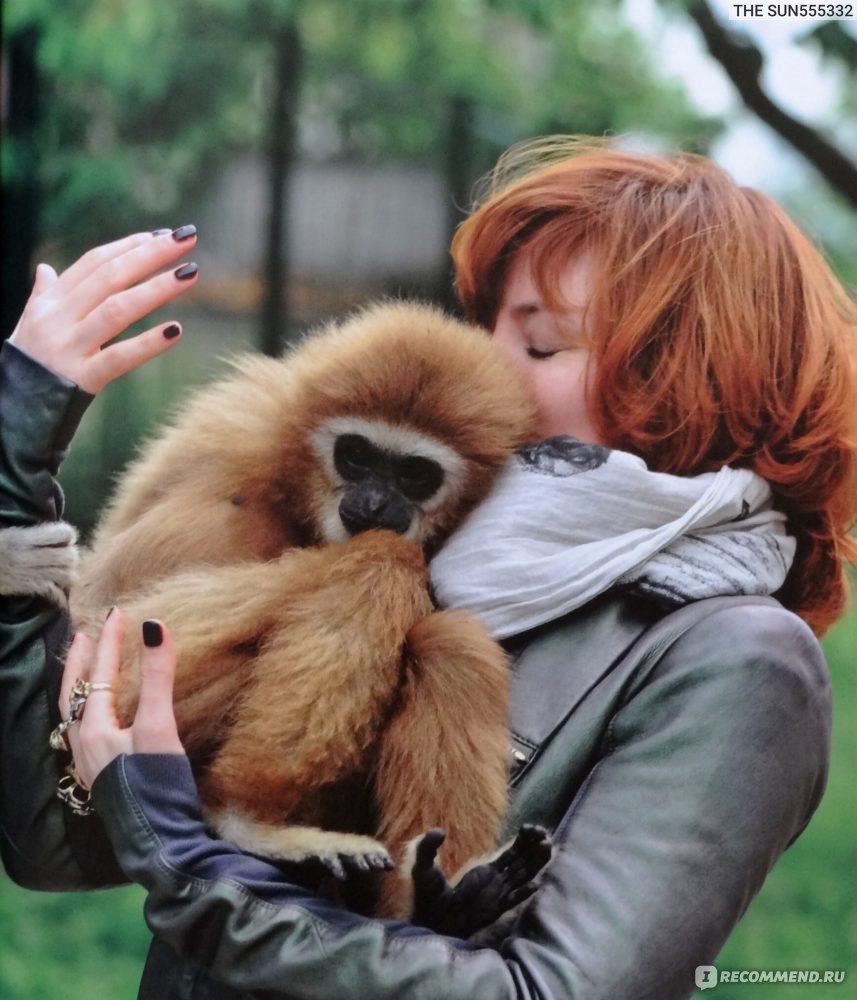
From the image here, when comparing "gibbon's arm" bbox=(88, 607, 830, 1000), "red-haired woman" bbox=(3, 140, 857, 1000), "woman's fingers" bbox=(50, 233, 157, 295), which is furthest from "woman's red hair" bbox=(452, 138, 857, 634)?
"woman's fingers" bbox=(50, 233, 157, 295)

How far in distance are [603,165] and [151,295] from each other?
2.03ft

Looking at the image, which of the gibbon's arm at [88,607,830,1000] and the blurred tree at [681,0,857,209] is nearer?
the gibbon's arm at [88,607,830,1000]

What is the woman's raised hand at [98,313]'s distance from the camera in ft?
4.66

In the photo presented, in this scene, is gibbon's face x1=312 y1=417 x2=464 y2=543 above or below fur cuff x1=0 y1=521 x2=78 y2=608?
above

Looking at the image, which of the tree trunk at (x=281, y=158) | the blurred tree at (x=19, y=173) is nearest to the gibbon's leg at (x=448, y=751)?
the tree trunk at (x=281, y=158)

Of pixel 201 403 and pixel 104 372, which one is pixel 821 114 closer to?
pixel 201 403

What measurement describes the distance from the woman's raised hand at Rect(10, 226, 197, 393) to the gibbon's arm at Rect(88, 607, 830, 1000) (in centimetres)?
57

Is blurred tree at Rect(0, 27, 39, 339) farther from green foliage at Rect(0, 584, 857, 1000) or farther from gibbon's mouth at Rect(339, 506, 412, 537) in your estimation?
green foliage at Rect(0, 584, 857, 1000)

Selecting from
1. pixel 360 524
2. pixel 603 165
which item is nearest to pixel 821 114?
pixel 603 165

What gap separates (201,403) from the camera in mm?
1665

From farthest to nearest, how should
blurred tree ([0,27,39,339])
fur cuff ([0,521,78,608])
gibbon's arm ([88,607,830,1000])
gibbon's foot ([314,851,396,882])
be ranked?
blurred tree ([0,27,39,339]) < fur cuff ([0,521,78,608]) < gibbon's foot ([314,851,396,882]) < gibbon's arm ([88,607,830,1000])

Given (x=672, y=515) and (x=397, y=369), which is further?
(x=397, y=369)

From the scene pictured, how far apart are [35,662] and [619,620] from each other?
72cm

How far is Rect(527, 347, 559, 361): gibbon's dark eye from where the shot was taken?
Answer: 152 centimetres
